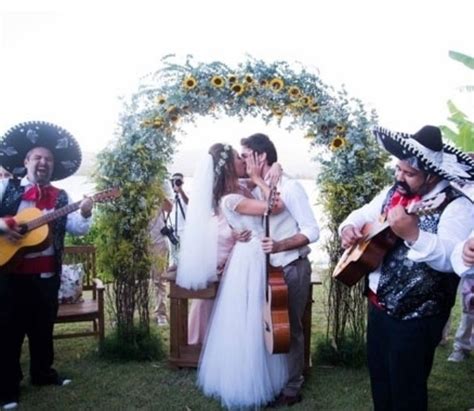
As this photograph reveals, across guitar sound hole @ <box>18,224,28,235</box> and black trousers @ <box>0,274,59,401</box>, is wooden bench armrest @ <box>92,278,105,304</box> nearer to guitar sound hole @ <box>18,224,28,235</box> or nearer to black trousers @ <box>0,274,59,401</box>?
black trousers @ <box>0,274,59,401</box>

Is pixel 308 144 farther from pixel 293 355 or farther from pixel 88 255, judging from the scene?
pixel 88 255

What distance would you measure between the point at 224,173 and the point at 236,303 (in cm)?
93

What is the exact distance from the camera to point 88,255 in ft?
17.1

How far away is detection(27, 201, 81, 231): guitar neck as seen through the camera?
3.51m

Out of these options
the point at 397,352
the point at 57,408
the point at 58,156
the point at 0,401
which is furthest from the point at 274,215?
the point at 0,401

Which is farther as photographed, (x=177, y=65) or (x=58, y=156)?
(x=177, y=65)

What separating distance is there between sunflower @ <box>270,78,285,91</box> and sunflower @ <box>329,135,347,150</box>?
2.05 feet

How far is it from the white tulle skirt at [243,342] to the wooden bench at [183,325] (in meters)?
0.52

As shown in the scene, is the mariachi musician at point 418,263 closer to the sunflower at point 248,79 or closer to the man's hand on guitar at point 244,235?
the man's hand on guitar at point 244,235

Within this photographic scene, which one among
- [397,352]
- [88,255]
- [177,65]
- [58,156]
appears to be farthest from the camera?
[88,255]

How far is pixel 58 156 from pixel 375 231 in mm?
2445

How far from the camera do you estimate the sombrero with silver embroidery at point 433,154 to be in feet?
7.11

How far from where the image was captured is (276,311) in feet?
10.8

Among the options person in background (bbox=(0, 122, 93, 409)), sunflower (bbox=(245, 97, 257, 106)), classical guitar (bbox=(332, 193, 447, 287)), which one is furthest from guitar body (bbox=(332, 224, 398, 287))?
person in background (bbox=(0, 122, 93, 409))
